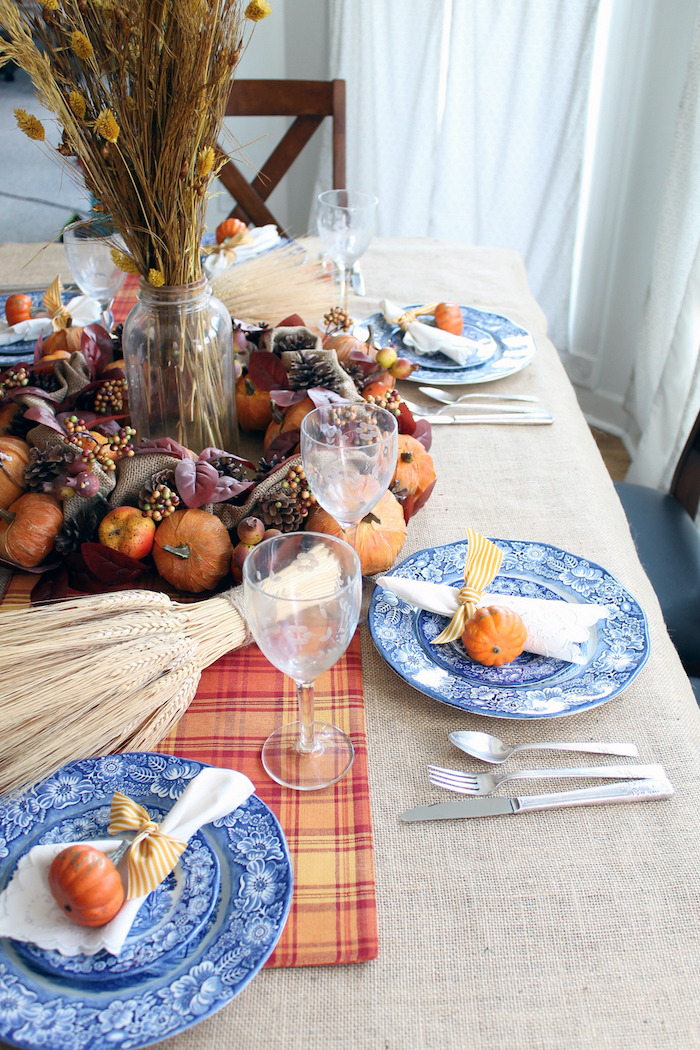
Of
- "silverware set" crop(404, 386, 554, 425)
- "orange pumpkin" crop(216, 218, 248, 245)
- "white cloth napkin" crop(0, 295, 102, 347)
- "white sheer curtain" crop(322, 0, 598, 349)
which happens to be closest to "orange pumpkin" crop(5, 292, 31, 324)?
"white cloth napkin" crop(0, 295, 102, 347)

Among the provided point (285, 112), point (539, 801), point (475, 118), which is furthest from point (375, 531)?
point (475, 118)

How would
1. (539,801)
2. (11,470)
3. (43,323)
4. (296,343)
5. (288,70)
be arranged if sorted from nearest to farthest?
(539,801), (11,470), (296,343), (43,323), (288,70)

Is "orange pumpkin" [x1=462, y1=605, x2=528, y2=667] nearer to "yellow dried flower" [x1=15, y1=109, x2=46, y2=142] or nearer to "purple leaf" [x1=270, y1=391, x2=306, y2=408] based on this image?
"purple leaf" [x1=270, y1=391, x2=306, y2=408]

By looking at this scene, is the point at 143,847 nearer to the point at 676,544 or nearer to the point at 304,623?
the point at 304,623

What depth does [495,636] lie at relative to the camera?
744 millimetres

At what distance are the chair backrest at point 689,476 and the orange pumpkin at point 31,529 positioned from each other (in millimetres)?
1095

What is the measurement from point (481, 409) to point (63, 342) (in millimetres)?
604

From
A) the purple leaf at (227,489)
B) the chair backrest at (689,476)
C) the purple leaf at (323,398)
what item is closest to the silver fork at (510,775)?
the purple leaf at (227,489)

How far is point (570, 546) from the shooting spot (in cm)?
94

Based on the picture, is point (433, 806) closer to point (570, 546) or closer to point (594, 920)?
point (594, 920)

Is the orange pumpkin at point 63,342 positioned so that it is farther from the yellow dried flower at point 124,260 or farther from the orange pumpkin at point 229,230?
the orange pumpkin at point 229,230

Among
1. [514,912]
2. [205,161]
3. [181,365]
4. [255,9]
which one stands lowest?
[514,912]

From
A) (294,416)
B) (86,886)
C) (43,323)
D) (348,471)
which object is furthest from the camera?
(43,323)

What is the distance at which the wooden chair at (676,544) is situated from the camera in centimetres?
125
